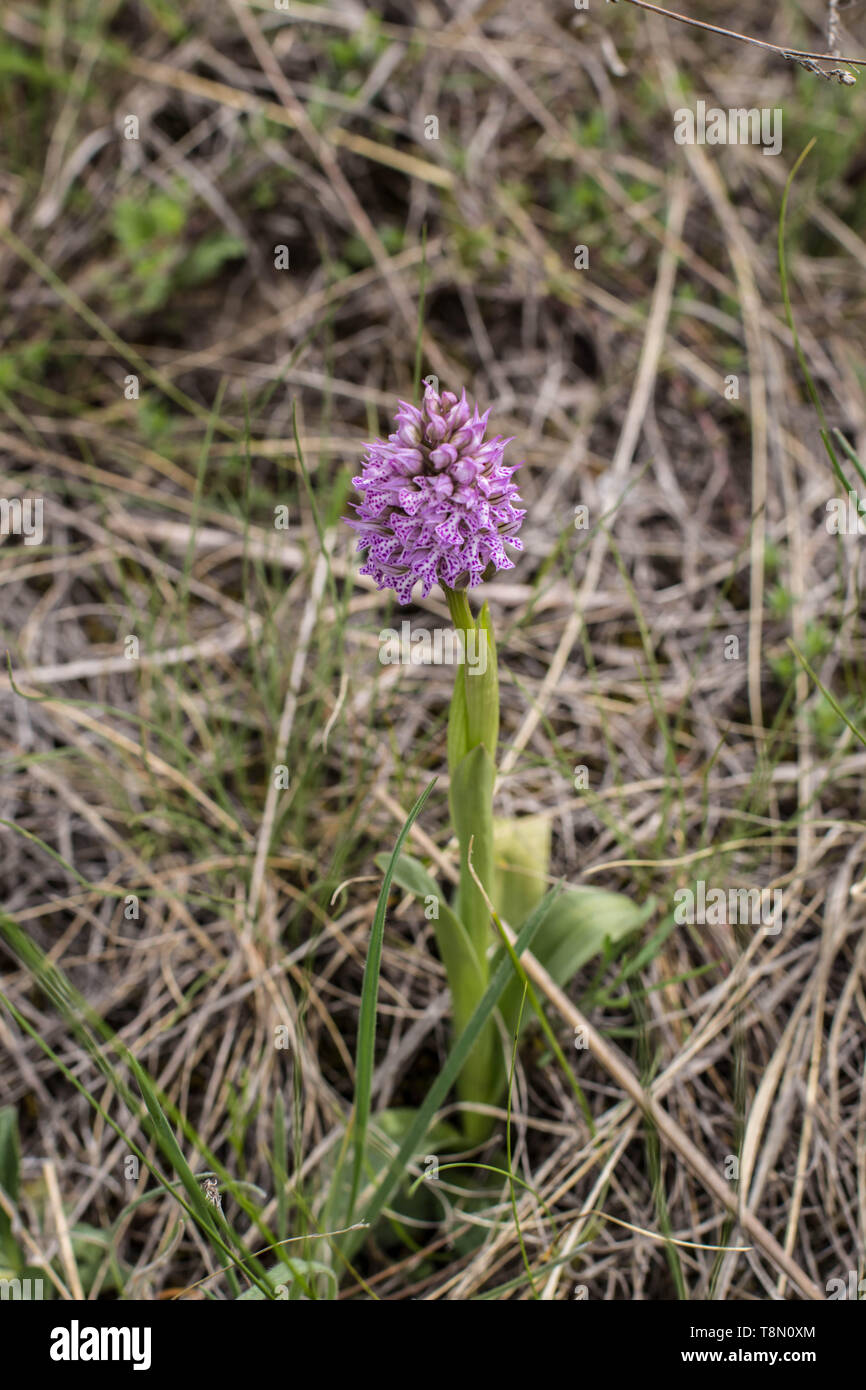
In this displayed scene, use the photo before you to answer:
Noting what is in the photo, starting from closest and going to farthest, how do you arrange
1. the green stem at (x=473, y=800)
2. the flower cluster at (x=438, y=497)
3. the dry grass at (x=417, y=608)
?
the flower cluster at (x=438, y=497)
the green stem at (x=473, y=800)
the dry grass at (x=417, y=608)

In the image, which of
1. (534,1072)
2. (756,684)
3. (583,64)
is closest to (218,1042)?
(534,1072)

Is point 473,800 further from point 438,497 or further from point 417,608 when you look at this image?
point 417,608

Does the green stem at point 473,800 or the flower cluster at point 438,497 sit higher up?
the flower cluster at point 438,497

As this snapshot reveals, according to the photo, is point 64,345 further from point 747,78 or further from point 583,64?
point 747,78

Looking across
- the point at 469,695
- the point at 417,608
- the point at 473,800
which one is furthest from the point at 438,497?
the point at 417,608

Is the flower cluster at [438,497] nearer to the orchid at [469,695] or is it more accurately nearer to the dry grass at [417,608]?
the orchid at [469,695]

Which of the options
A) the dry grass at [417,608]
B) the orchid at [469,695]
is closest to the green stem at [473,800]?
the orchid at [469,695]

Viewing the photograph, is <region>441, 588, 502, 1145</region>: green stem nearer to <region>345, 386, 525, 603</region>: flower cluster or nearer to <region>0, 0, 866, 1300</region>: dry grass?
<region>345, 386, 525, 603</region>: flower cluster

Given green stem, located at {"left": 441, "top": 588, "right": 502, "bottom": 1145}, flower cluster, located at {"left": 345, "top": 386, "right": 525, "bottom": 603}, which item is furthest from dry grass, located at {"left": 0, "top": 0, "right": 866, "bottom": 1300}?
flower cluster, located at {"left": 345, "top": 386, "right": 525, "bottom": 603}
